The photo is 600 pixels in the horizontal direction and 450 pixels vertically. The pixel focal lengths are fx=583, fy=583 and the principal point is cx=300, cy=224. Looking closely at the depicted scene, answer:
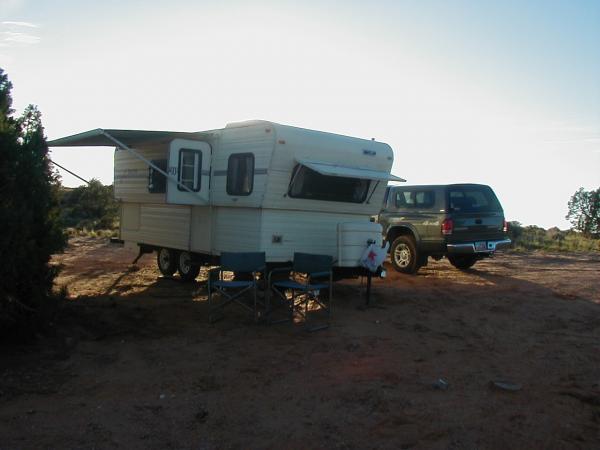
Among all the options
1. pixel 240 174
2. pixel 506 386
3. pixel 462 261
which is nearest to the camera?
pixel 506 386

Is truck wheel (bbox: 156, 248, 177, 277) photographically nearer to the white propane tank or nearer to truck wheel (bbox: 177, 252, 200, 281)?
truck wheel (bbox: 177, 252, 200, 281)

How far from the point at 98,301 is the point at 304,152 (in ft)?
11.6

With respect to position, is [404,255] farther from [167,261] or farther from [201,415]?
[201,415]

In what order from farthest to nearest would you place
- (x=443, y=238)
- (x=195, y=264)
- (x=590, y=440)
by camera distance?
(x=443, y=238) < (x=195, y=264) < (x=590, y=440)

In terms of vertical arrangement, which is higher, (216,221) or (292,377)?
(216,221)

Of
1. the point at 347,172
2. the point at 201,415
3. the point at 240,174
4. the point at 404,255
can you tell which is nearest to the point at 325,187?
the point at 347,172

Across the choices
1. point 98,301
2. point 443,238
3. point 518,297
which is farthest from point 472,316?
point 98,301

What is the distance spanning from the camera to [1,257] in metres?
5.11

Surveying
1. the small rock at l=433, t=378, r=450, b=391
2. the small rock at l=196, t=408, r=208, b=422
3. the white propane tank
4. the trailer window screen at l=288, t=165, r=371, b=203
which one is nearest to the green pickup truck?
the trailer window screen at l=288, t=165, r=371, b=203

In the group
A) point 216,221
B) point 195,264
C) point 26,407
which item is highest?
point 216,221

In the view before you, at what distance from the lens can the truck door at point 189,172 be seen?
28.2ft

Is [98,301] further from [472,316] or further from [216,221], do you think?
[472,316]

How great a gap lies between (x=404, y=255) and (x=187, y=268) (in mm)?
4370

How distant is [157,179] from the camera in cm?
1004
